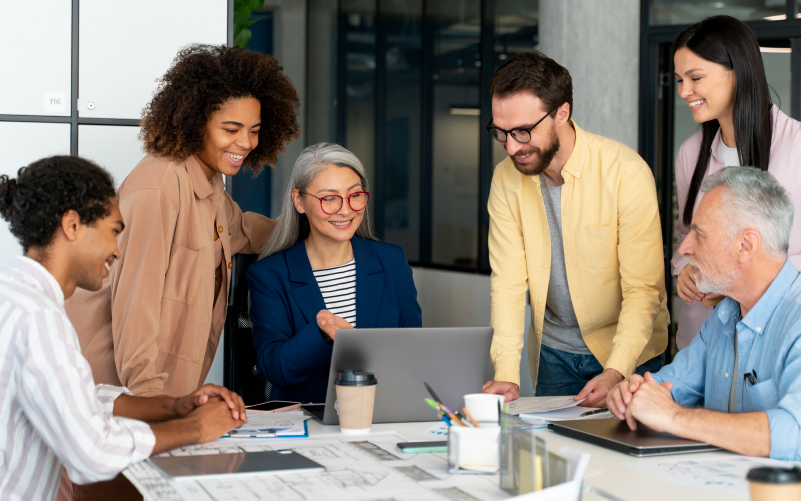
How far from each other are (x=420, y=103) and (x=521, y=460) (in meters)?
6.26

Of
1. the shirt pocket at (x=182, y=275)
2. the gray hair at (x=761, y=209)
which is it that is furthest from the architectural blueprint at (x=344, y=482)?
the gray hair at (x=761, y=209)

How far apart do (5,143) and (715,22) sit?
8.42ft

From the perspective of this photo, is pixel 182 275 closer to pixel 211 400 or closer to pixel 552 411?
pixel 211 400

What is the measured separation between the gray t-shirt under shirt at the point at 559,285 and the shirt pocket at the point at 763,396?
0.89 meters

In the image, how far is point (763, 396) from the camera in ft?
6.04

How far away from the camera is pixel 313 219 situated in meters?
2.72

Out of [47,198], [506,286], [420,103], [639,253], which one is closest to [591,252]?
[639,253]

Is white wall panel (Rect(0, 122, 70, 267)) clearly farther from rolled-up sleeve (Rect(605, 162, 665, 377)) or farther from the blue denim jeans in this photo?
rolled-up sleeve (Rect(605, 162, 665, 377))

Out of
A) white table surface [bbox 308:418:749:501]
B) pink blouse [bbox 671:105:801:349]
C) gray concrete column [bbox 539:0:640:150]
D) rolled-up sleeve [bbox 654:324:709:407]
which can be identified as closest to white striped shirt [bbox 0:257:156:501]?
white table surface [bbox 308:418:749:501]

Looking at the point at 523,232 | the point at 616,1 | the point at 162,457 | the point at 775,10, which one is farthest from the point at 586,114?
the point at 162,457

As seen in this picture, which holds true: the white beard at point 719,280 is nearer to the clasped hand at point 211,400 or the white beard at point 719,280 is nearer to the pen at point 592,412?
the pen at point 592,412

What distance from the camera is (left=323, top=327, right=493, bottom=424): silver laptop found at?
192 centimetres

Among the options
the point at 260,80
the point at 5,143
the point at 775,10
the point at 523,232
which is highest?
the point at 775,10

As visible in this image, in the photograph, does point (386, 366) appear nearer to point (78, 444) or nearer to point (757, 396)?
point (78, 444)
